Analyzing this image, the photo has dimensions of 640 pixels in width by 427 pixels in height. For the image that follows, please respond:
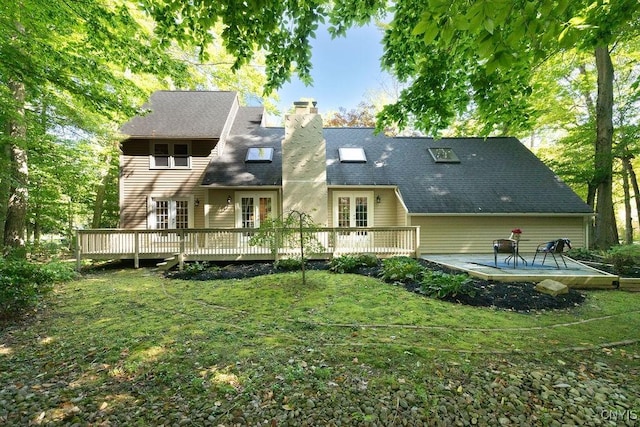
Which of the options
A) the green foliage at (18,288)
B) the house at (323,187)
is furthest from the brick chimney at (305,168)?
the green foliage at (18,288)

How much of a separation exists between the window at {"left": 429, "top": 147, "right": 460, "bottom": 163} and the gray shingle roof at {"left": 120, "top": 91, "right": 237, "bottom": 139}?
9868mm

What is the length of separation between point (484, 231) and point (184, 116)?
13.7 meters


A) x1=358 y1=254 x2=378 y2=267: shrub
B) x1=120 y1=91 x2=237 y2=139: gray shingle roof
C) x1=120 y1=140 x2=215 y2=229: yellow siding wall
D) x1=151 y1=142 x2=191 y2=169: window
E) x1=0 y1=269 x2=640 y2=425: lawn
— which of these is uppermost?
x1=120 y1=91 x2=237 y2=139: gray shingle roof

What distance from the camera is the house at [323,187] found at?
10.9 metres

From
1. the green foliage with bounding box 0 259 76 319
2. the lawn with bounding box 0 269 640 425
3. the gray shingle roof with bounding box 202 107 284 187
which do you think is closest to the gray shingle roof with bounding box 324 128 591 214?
the gray shingle roof with bounding box 202 107 284 187

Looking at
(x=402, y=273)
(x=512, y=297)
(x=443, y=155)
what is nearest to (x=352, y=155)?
(x=443, y=155)

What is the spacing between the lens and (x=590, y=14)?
11.4 feet

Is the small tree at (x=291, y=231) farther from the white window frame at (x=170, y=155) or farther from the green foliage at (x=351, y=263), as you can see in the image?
the white window frame at (x=170, y=155)

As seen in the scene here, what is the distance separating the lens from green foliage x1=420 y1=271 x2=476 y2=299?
5.51 m

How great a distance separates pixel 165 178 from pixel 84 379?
10.6 m

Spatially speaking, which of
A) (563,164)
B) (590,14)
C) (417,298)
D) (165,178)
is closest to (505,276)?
(417,298)

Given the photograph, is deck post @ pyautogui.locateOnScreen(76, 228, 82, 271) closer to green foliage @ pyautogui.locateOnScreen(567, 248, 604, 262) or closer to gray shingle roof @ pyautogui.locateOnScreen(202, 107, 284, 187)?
gray shingle roof @ pyautogui.locateOnScreen(202, 107, 284, 187)

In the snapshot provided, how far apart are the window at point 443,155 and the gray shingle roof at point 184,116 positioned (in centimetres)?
987

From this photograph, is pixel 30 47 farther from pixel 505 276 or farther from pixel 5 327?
pixel 505 276
